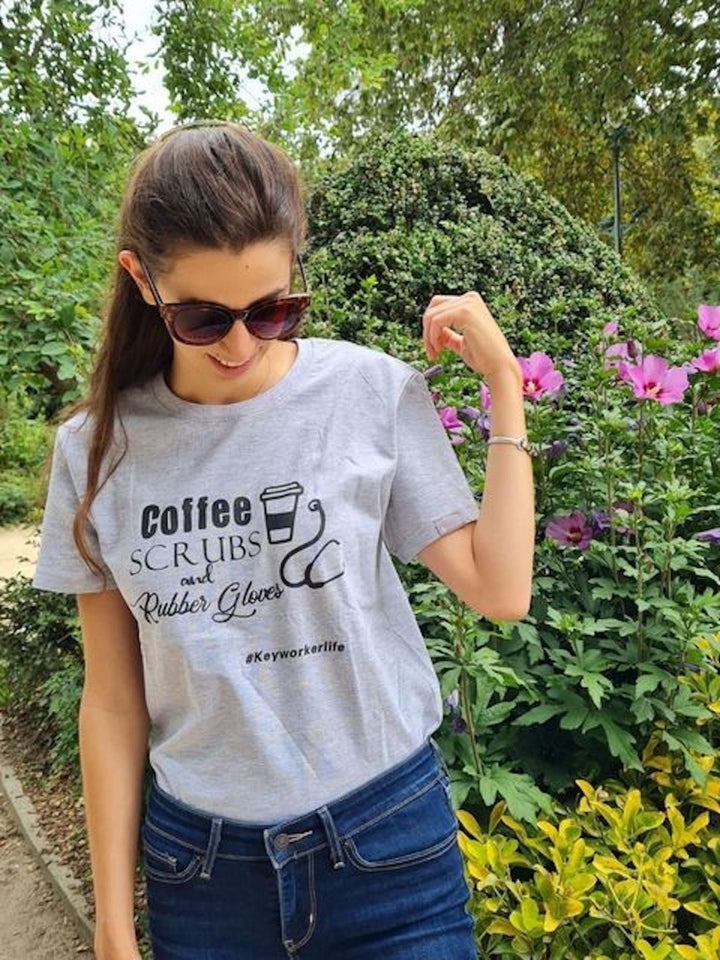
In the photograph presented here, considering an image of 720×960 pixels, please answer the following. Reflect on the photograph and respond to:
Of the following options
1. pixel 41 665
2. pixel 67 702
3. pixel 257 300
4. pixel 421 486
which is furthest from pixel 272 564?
pixel 41 665

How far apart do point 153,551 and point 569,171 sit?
41.0 ft

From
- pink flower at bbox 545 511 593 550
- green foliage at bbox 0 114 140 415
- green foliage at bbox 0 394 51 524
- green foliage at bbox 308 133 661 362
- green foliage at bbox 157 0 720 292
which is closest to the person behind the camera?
pink flower at bbox 545 511 593 550

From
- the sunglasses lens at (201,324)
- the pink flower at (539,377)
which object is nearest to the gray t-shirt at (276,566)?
the sunglasses lens at (201,324)

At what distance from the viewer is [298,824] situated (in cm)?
110

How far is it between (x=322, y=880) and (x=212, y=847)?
14 cm

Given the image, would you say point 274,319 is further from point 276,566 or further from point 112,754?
point 112,754

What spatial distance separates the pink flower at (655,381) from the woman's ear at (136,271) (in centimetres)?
117

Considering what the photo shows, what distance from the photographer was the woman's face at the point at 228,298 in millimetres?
1081

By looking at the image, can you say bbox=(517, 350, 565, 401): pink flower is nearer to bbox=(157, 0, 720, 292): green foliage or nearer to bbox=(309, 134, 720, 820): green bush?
bbox=(309, 134, 720, 820): green bush

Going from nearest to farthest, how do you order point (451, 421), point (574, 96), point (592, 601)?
point (451, 421)
point (592, 601)
point (574, 96)

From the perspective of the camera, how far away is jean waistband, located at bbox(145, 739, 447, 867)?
1097 millimetres

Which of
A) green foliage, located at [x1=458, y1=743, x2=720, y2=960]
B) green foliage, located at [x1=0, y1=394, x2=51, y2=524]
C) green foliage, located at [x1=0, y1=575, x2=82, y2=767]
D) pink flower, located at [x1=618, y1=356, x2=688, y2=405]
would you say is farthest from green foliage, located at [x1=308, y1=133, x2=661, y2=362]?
green foliage, located at [x1=0, y1=394, x2=51, y2=524]

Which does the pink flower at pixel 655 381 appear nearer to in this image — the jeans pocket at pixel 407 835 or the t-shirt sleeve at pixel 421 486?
the t-shirt sleeve at pixel 421 486

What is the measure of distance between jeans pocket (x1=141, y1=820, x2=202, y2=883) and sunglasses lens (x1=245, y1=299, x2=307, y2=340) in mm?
625
